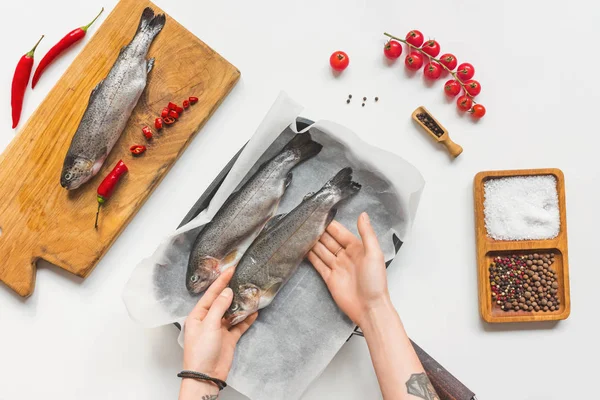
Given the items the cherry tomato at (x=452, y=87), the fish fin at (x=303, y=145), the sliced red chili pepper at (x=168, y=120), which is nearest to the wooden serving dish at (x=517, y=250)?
the cherry tomato at (x=452, y=87)

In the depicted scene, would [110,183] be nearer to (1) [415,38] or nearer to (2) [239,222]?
(2) [239,222]

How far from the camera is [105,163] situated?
2.26 m

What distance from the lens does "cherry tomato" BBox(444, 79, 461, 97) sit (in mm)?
2307

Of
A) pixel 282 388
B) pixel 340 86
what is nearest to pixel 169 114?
pixel 340 86

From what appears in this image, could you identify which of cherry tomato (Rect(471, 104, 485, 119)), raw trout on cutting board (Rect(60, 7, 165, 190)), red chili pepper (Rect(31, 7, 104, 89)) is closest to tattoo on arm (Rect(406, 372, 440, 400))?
cherry tomato (Rect(471, 104, 485, 119))

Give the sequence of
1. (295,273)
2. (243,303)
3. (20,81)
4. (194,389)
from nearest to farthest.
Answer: (194,389) < (243,303) < (295,273) < (20,81)

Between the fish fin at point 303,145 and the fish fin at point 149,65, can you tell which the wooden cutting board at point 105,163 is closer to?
the fish fin at point 149,65

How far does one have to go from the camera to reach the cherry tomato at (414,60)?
2307mm

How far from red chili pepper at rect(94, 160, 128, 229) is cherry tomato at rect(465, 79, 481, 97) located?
139 cm

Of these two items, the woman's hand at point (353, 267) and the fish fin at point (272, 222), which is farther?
the fish fin at point (272, 222)

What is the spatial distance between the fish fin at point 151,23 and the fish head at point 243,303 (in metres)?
1.06

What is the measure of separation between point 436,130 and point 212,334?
1.17 metres

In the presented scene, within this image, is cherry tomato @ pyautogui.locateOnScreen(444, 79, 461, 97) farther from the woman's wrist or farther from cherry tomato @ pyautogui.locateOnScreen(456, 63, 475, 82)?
the woman's wrist

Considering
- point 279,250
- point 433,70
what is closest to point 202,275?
point 279,250
